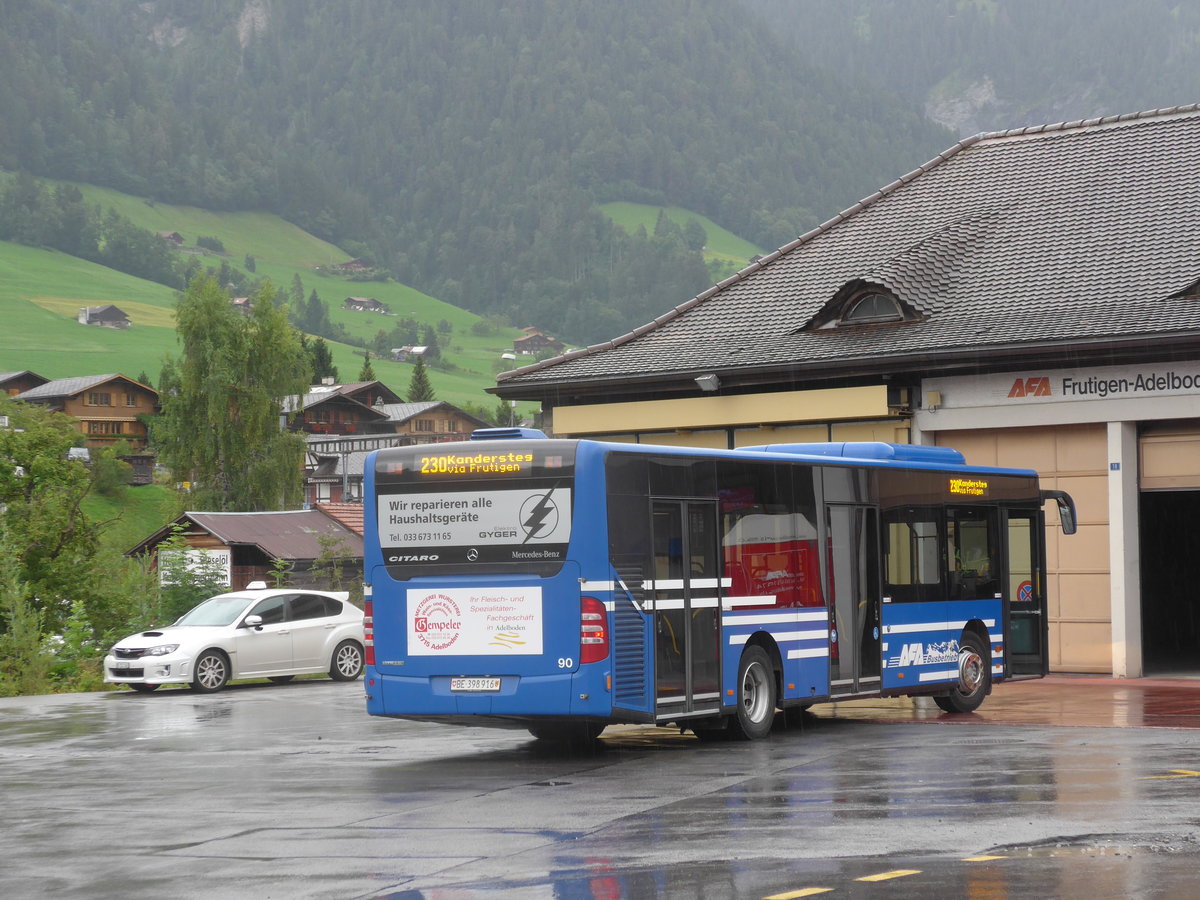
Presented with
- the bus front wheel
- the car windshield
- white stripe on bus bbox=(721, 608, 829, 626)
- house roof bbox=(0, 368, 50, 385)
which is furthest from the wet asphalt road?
house roof bbox=(0, 368, 50, 385)

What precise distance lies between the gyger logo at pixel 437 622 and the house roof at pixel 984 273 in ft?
41.1

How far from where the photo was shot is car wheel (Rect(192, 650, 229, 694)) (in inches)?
1027

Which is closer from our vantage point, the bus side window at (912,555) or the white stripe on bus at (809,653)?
the white stripe on bus at (809,653)

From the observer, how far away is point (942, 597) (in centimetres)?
1939

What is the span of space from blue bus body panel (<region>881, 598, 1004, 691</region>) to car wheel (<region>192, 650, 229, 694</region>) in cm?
1196

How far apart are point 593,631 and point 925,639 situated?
5535mm

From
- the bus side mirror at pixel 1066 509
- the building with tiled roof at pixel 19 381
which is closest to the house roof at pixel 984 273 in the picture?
the bus side mirror at pixel 1066 509

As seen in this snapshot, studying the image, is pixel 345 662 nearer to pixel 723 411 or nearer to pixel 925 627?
pixel 723 411

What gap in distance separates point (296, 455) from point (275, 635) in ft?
218

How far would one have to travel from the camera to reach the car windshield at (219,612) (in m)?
26.9

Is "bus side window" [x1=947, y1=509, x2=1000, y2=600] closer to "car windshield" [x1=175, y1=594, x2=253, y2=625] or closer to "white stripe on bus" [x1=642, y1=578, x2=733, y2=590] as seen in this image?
"white stripe on bus" [x1=642, y1=578, x2=733, y2=590]

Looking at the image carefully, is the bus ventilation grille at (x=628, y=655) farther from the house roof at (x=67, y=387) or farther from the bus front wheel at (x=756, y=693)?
the house roof at (x=67, y=387)

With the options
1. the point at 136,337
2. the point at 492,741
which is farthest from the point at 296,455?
the point at 136,337

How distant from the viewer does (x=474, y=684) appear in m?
15.2
